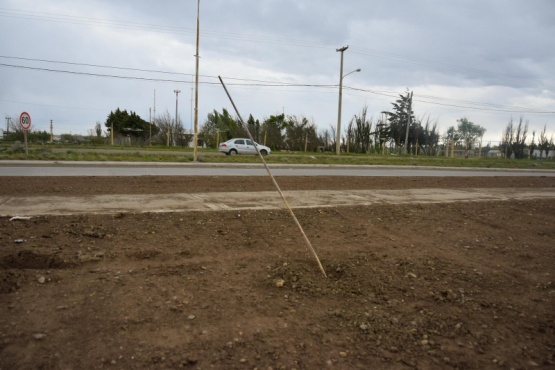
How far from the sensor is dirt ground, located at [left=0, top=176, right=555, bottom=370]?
2746mm

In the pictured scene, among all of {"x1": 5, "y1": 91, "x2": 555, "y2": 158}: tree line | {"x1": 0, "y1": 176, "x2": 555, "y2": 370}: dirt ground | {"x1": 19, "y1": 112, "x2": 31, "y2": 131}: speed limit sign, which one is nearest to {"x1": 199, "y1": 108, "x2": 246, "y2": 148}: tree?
{"x1": 5, "y1": 91, "x2": 555, "y2": 158}: tree line

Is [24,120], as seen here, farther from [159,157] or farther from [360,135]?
[360,135]

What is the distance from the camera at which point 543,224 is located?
23.4 ft

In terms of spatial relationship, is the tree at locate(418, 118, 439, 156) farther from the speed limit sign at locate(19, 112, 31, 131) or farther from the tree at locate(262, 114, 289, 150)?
the speed limit sign at locate(19, 112, 31, 131)

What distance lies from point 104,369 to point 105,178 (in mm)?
8900

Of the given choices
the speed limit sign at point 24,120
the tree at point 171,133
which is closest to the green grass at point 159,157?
the speed limit sign at point 24,120

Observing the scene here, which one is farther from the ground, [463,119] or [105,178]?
[463,119]

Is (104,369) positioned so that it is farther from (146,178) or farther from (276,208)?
(146,178)

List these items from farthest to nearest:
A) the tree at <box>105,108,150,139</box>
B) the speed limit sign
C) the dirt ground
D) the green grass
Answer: the tree at <box>105,108,150,139</box> → the speed limit sign → the green grass → the dirt ground

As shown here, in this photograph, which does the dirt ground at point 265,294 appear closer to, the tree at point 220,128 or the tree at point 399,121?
the tree at point 220,128

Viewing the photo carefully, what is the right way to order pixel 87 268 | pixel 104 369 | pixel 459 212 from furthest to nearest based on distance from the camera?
pixel 459 212, pixel 87 268, pixel 104 369

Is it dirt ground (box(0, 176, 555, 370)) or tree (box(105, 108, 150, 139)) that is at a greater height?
tree (box(105, 108, 150, 139))

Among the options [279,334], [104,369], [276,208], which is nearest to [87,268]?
[104,369]

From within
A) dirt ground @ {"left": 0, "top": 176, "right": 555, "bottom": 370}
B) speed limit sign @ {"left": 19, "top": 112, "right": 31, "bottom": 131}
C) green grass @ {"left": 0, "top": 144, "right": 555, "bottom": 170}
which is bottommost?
dirt ground @ {"left": 0, "top": 176, "right": 555, "bottom": 370}
